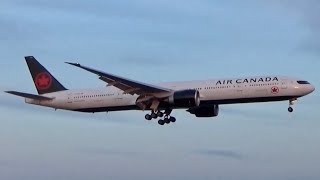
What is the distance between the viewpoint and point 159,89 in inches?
3391

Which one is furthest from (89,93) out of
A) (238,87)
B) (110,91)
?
(238,87)

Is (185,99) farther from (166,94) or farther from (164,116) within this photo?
(164,116)

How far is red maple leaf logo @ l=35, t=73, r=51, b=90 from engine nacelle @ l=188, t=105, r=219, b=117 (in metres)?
14.1

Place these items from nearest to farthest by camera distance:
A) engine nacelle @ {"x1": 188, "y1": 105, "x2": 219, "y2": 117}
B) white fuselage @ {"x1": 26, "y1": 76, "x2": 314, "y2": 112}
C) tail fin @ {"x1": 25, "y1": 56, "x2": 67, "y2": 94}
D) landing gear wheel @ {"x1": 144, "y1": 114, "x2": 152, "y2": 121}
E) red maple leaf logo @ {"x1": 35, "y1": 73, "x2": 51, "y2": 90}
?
white fuselage @ {"x1": 26, "y1": 76, "x2": 314, "y2": 112} → landing gear wheel @ {"x1": 144, "y1": 114, "x2": 152, "y2": 121} → engine nacelle @ {"x1": 188, "y1": 105, "x2": 219, "y2": 117} → tail fin @ {"x1": 25, "y1": 56, "x2": 67, "y2": 94} → red maple leaf logo @ {"x1": 35, "y1": 73, "x2": 51, "y2": 90}

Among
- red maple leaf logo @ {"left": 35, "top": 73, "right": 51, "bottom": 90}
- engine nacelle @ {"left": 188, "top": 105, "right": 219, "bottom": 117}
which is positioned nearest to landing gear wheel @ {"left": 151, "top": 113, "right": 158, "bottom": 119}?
engine nacelle @ {"left": 188, "top": 105, "right": 219, "bottom": 117}

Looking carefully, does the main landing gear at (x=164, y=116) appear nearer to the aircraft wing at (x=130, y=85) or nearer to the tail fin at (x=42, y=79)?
the aircraft wing at (x=130, y=85)

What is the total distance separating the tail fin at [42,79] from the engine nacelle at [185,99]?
13.9 meters

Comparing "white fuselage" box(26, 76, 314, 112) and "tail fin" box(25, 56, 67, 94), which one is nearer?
"white fuselage" box(26, 76, 314, 112)

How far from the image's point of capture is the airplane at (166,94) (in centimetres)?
8331

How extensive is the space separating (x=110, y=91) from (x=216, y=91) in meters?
11.0

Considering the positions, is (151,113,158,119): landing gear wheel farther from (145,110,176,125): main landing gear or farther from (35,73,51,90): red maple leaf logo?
(35,73,51,90): red maple leaf logo

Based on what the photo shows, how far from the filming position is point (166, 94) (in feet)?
283

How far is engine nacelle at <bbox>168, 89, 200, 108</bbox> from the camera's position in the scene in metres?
83.7

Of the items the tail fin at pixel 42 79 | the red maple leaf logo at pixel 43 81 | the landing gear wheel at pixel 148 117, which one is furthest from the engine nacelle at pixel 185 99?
the red maple leaf logo at pixel 43 81
